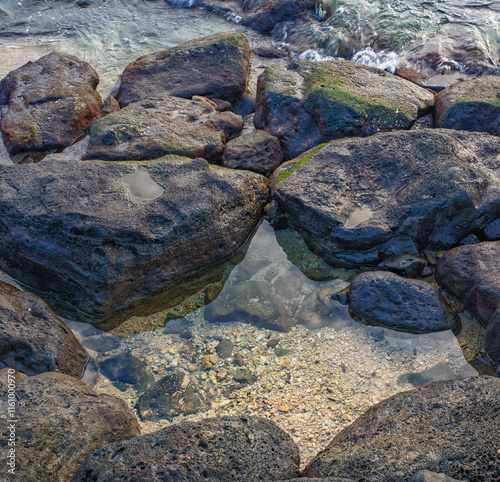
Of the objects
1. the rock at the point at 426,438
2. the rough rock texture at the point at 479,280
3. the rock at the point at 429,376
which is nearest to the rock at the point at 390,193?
the rough rock texture at the point at 479,280

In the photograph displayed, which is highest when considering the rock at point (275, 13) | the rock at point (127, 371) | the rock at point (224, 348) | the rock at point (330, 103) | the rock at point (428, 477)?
the rock at point (275, 13)

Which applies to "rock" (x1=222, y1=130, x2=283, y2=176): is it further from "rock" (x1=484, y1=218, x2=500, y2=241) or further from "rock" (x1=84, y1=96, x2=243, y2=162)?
"rock" (x1=484, y1=218, x2=500, y2=241)

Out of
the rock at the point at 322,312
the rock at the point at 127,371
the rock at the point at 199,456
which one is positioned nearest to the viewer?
the rock at the point at 199,456

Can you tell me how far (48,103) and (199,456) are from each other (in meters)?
5.92

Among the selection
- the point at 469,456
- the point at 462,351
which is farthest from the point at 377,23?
the point at 469,456

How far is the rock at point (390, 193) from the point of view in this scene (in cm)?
428

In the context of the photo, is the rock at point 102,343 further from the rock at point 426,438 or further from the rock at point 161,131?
the rock at point 161,131

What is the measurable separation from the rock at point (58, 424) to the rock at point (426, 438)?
4.41 feet

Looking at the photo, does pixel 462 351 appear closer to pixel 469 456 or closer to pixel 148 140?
pixel 469 456

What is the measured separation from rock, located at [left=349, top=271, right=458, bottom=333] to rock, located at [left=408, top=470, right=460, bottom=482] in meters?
1.92

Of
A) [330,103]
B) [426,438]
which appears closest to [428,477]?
[426,438]

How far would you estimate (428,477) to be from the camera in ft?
6.16

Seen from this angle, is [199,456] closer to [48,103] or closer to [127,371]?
[127,371]

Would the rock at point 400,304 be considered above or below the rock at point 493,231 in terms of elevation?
below
